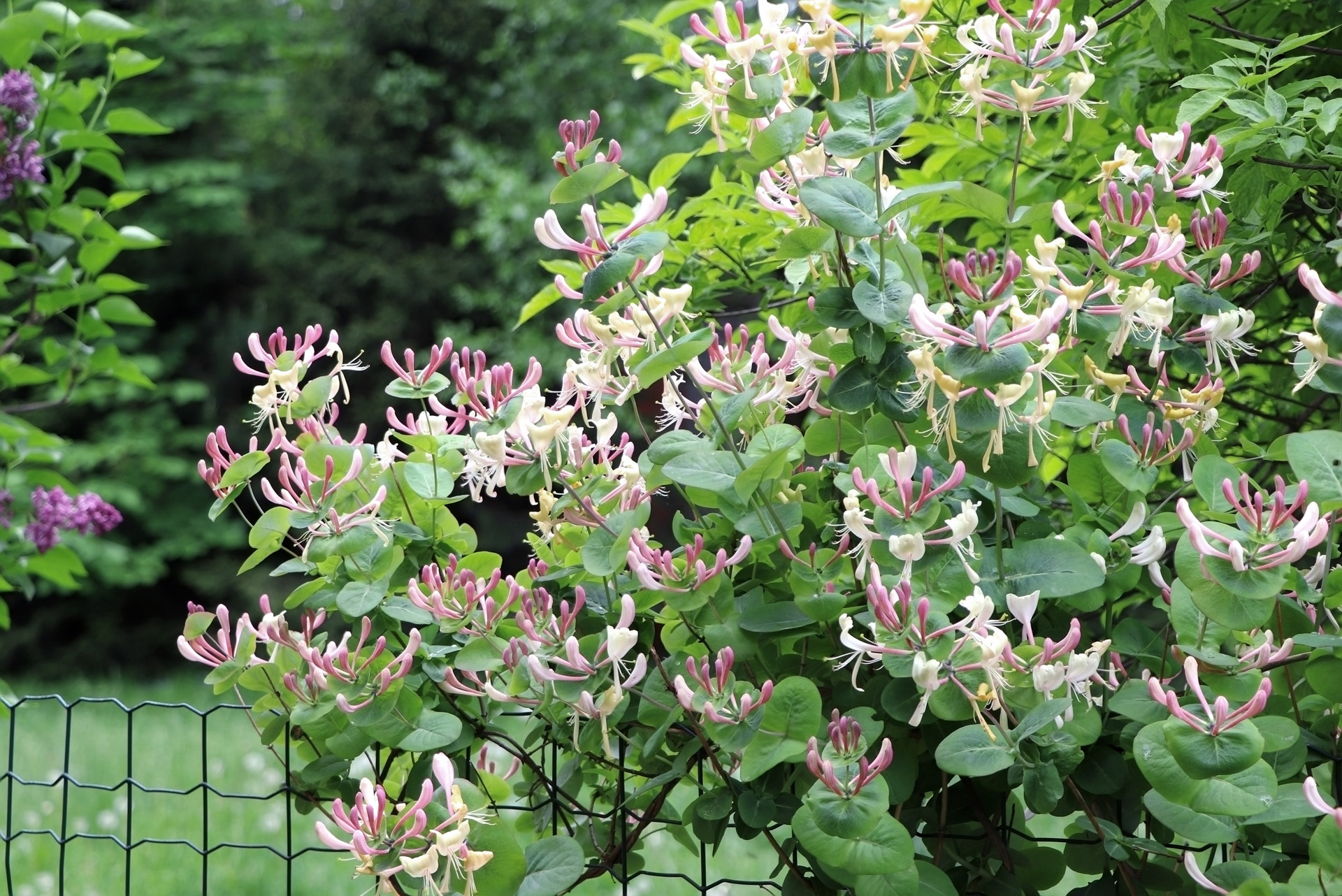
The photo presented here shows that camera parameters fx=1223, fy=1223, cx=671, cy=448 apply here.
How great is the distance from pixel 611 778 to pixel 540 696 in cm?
26

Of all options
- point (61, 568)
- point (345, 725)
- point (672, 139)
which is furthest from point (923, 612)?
A: point (672, 139)

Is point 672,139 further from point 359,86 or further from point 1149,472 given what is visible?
point 1149,472

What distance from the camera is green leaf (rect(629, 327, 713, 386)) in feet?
2.62

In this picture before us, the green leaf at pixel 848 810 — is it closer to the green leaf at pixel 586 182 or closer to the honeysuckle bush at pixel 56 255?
the green leaf at pixel 586 182

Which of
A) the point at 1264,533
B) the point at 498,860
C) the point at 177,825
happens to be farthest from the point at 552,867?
the point at 177,825

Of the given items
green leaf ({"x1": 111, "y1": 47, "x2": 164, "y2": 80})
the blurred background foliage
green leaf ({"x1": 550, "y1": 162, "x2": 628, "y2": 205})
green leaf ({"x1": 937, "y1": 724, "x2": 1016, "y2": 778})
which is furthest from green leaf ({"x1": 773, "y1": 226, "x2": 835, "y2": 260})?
the blurred background foliage

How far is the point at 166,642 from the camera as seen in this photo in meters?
7.48

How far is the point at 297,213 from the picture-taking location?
8.26 m

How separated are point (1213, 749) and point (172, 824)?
11.3 feet

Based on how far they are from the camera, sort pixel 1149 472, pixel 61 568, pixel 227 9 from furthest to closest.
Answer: pixel 227 9 → pixel 61 568 → pixel 1149 472

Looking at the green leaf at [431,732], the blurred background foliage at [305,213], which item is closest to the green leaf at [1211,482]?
the green leaf at [431,732]

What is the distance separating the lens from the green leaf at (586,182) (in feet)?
2.69

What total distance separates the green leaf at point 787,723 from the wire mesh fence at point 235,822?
0.08 m

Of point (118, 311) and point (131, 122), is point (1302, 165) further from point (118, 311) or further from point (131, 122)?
point (118, 311)
